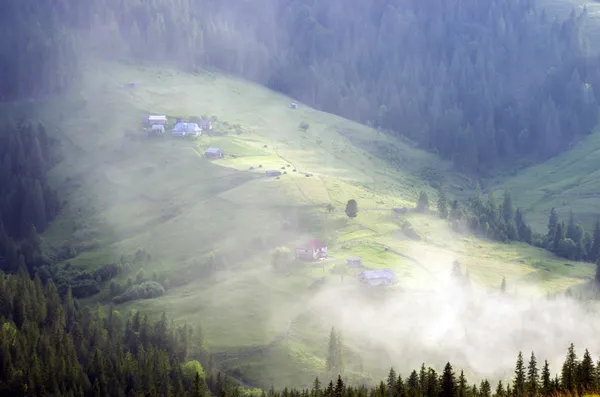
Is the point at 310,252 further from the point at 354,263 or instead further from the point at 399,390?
the point at 399,390

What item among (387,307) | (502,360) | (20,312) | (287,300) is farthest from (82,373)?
(502,360)

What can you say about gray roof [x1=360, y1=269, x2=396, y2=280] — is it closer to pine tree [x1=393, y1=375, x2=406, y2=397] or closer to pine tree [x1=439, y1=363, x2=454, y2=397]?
pine tree [x1=393, y1=375, x2=406, y2=397]

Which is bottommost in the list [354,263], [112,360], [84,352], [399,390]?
[84,352]

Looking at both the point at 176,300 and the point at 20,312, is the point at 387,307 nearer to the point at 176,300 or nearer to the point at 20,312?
the point at 176,300

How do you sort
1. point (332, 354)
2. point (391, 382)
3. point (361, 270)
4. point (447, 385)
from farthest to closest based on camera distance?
point (361, 270) → point (332, 354) → point (391, 382) → point (447, 385)

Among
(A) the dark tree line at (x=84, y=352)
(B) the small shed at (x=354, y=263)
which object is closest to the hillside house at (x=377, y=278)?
(B) the small shed at (x=354, y=263)

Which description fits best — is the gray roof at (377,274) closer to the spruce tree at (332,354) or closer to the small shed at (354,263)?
the small shed at (354,263)

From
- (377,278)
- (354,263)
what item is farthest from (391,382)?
(354,263)
